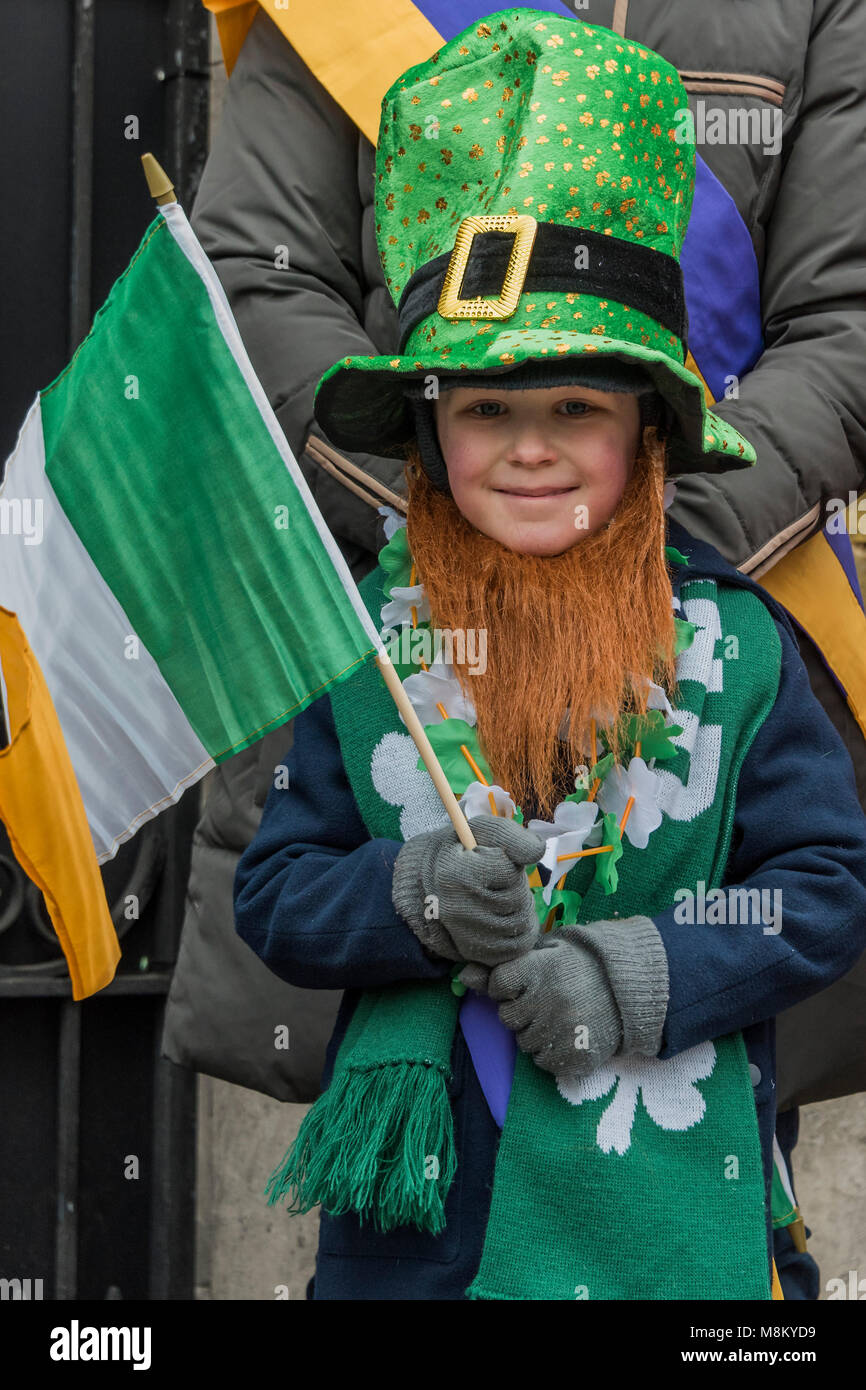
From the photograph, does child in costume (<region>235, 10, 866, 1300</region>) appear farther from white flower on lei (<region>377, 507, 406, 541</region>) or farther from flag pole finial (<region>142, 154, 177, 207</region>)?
flag pole finial (<region>142, 154, 177, 207</region>)

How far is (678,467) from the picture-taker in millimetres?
2367

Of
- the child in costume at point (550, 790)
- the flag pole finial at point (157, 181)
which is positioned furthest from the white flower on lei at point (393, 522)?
the flag pole finial at point (157, 181)

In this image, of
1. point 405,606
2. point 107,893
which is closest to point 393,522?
point 405,606

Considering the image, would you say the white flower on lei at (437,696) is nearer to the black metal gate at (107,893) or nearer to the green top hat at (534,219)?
the green top hat at (534,219)

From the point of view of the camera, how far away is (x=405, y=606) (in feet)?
7.57

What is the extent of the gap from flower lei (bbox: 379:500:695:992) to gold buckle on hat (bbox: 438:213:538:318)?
0.34 m

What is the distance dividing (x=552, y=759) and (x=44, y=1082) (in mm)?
1666

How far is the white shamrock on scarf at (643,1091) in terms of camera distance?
2061mm

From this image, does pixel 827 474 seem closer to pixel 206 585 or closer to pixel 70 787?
pixel 206 585

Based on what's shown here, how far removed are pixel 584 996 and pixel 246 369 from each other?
2.57ft

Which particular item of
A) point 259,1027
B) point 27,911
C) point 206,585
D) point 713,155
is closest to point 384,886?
point 206,585

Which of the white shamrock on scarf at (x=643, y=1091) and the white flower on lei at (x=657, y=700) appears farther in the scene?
the white flower on lei at (x=657, y=700)

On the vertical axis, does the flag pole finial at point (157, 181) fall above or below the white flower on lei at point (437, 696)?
above

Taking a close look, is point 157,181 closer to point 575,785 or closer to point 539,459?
point 539,459
